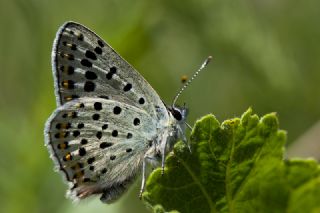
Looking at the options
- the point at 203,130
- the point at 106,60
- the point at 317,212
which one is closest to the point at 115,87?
the point at 106,60

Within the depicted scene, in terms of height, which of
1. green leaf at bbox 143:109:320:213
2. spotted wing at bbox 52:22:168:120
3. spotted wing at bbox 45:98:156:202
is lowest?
spotted wing at bbox 45:98:156:202

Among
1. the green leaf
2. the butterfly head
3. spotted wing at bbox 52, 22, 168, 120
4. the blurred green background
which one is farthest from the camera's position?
the blurred green background

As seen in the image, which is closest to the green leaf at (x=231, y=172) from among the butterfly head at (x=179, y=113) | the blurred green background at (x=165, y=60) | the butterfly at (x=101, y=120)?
the butterfly at (x=101, y=120)

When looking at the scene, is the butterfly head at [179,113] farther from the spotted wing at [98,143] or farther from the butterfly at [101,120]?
the spotted wing at [98,143]

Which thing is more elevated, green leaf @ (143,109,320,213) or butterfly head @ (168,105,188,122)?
green leaf @ (143,109,320,213)

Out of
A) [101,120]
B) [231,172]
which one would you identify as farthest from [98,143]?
[231,172]

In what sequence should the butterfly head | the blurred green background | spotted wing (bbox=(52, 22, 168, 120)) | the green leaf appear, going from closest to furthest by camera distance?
the green leaf → spotted wing (bbox=(52, 22, 168, 120)) → the butterfly head → the blurred green background

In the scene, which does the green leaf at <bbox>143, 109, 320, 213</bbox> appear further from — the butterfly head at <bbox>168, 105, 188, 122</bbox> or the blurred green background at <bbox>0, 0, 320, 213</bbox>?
the blurred green background at <bbox>0, 0, 320, 213</bbox>

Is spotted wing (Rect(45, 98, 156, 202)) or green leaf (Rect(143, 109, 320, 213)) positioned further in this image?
spotted wing (Rect(45, 98, 156, 202))

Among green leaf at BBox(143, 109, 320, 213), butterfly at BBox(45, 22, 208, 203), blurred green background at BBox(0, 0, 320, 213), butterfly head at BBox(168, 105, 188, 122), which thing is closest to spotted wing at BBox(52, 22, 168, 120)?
butterfly at BBox(45, 22, 208, 203)
